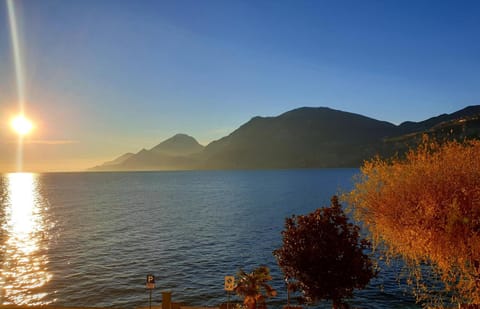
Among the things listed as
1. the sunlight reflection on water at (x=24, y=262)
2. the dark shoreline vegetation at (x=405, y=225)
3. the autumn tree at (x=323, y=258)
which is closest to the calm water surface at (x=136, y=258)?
the sunlight reflection on water at (x=24, y=262)

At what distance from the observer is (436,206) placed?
19141 mm

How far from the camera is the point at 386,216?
21.3m

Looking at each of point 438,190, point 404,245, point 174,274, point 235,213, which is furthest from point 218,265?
point 235,213

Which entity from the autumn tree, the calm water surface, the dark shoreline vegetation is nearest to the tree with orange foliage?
the dark shoreline vegetation

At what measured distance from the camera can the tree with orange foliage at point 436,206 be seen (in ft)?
62.6

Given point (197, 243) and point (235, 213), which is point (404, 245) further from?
point (235, 213)

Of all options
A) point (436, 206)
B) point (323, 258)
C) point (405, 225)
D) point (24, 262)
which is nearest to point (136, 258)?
point (24, 262)

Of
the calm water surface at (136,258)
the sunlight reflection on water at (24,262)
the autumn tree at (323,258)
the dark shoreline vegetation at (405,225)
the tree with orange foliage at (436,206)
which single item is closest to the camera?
the tree with orange foliage at (436,206)

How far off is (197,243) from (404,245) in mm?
50489

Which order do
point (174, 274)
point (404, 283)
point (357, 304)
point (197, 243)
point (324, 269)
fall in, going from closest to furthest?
point (324, 269) < point (357, 304) < point (404, 283) < point (174, 274) < point (197, 243)

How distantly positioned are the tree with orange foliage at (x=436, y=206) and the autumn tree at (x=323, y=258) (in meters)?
2.56

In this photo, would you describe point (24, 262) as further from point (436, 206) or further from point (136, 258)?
point (436, 206)

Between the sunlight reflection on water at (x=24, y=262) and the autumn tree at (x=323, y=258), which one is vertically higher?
the autumn tree at (x=323, y=258)

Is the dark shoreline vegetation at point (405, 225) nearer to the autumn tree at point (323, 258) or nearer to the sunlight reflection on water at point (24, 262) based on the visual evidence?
the autumn tree at point (323, 258)
